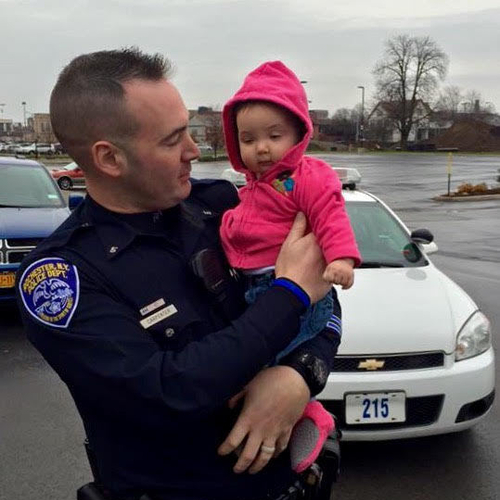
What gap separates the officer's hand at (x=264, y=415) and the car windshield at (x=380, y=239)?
3293 millimetres

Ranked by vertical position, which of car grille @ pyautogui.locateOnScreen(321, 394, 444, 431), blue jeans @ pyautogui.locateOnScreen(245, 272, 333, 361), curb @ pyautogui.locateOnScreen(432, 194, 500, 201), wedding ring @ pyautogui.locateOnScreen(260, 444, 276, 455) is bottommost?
curb @ pyautogui.locateOnScreen(432, 194, 500, 201)

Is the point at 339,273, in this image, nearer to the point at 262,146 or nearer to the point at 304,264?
the point at 304,264

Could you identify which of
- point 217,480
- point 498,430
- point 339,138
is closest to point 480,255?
point 498,430

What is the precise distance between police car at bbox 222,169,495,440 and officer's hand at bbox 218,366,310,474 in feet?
6.76

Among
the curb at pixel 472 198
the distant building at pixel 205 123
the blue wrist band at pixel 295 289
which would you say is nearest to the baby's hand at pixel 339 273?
the blue wrist band at pixel 295 289

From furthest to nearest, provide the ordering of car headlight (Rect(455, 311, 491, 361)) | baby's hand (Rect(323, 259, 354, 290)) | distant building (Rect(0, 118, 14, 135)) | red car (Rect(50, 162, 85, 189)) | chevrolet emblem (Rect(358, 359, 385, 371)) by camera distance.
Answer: distant building (Rect(0, 118, 14, 135))
red car (Rect(50, 162, 85, 189))
car headlight (Rect(455, 311, 491, 361))
chevrolet emblem (Rect(358, 359, 385, 371))
baby's hand (Rect(323, 259, 354, 290))

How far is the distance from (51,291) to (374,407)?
253cm

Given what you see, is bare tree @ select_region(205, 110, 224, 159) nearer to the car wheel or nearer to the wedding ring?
the car wheel

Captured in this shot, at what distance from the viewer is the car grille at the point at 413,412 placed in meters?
3.41

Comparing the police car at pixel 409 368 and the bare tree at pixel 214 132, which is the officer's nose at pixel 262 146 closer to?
the police car at pixel 409 368

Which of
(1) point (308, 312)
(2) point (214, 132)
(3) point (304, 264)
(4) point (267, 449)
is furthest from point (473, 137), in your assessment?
(4) point (267, 449)

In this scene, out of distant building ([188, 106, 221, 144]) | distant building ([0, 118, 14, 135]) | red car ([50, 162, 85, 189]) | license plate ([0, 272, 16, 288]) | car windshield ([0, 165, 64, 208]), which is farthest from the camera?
distant building ([0, 118, 14, 135])

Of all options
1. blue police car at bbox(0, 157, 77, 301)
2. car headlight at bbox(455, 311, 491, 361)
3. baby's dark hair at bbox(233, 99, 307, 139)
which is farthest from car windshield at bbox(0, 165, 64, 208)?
baby's dark hair at bbox(233, 99, 307, 139)

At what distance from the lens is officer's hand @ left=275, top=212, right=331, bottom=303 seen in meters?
1.40
